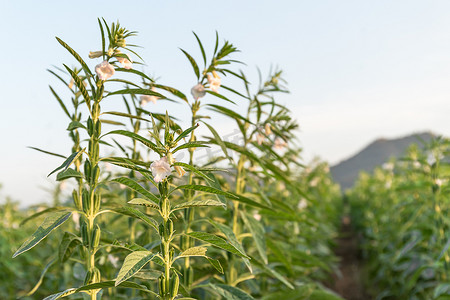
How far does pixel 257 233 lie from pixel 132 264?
0.99 meters

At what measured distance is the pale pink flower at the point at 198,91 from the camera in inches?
69.4

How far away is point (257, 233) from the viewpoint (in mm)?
2010

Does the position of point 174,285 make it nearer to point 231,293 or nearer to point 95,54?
point 231,293

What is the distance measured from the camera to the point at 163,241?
4.11 ft

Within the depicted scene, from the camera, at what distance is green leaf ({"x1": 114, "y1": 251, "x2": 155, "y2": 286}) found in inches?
41.9

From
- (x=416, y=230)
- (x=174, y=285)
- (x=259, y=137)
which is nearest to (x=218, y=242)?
(x=174, y=285)

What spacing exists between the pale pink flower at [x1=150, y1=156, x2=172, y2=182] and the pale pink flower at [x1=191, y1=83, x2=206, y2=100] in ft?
2.09

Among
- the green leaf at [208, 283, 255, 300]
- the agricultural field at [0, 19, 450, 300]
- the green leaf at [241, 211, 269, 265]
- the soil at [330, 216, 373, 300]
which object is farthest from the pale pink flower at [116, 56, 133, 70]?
the soil at [330, 216, 373, 300]

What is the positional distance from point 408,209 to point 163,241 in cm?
436

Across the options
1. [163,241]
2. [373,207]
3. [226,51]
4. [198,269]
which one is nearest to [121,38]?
[226,51]

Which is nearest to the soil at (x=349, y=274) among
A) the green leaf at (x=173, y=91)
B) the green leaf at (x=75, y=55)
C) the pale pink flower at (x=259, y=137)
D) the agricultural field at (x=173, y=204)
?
the agricultural field at (x=173, y=204)

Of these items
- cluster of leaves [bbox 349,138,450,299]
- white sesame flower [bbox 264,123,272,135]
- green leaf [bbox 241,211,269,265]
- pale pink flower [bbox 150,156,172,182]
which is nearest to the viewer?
pale pink flower [bbox 150,156,172,182]

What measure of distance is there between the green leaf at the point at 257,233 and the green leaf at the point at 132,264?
81 cm

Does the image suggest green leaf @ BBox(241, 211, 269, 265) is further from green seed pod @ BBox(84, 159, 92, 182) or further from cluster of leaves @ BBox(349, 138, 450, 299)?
cluster of leaves @ BBox(349, 138, 450, 299)
